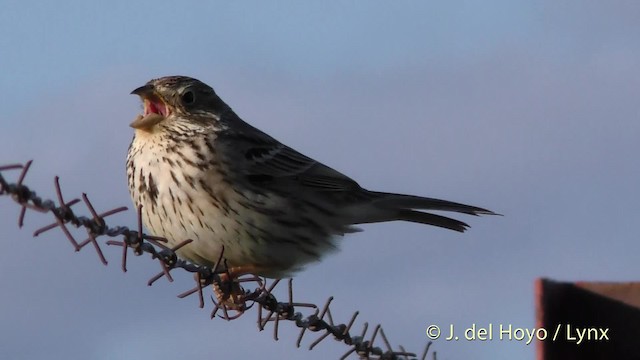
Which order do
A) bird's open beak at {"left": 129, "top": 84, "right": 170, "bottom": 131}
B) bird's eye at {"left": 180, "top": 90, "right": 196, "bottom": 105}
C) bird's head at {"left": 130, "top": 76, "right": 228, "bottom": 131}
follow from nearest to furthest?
bird's open beak at {"left": 129, "top": 84, "right": 170, "bottom": 131}, bird's head at {"left": 130, "top": 76, "right": 228, "bottom": 131}, bird's eye at {"left": 180, "top": 90, "right": 196, "bottom": 105}

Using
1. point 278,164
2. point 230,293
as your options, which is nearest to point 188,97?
point 278,164

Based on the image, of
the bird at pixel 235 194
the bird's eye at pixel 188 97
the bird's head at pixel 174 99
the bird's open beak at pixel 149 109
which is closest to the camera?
the bird at pixel 235 194

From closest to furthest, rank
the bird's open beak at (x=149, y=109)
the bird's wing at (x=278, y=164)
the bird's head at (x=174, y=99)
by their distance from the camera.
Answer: the bird's open beak at (x=149, y=109), the bird's wing at (x=278, y=164), the bird's head at (x=174, y=99)

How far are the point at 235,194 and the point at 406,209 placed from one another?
1566 mm

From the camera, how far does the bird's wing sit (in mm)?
8422

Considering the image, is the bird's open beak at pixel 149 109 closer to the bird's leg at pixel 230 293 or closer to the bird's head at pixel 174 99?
the bird's head at pixel 174 99

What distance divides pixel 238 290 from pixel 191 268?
1.19 meters

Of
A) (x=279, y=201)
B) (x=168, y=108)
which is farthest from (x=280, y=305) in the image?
(x=168, y=108)

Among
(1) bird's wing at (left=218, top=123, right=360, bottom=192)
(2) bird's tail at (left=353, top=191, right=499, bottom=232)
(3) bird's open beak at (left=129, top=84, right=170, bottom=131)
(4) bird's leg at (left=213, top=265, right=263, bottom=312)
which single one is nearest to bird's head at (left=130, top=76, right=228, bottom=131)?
(3) bird's open beak at (left=129, top=84, right=170, bottom=131)

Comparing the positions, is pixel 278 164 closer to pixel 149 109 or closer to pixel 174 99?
pixel 174 99

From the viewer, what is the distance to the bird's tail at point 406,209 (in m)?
8.90

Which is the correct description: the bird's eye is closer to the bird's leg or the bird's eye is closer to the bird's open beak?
the bird's open beak

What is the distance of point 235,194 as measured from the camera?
7961mm

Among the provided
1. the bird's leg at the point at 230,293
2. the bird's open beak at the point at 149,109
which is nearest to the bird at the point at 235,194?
the bird's open beak at the point at 149,109
